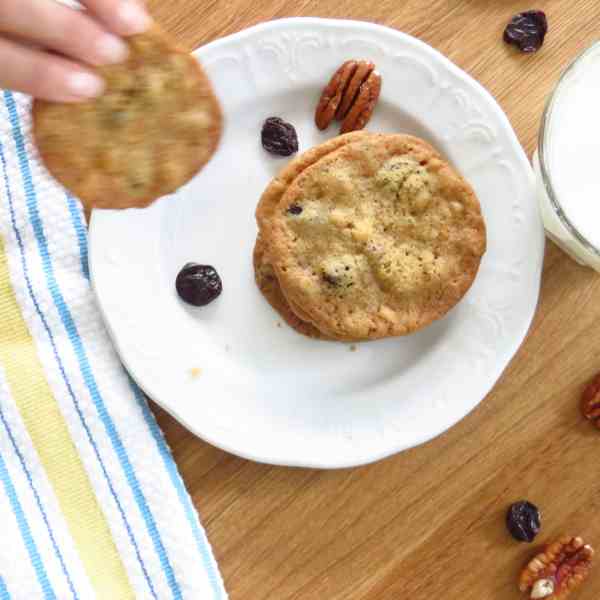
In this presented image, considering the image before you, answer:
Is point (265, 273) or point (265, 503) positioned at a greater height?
point (265, 273)

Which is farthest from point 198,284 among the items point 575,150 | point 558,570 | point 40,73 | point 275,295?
point 558,570

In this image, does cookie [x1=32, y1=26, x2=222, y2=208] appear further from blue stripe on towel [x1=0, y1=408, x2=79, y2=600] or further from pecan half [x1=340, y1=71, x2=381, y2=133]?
blue stripe on towel [x1=0, y1=408, x2=79, y2=600]

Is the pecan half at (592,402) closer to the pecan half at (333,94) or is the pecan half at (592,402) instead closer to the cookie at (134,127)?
the pecan half at (333,94)

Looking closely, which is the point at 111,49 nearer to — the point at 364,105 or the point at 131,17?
the point at 131,17

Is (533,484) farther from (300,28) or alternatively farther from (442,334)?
(300,28)

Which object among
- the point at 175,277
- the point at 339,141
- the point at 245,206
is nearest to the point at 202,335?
the point at 175,277

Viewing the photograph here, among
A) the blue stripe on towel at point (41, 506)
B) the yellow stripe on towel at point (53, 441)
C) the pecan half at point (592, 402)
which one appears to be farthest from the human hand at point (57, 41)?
the pecan half at point (592, 402)

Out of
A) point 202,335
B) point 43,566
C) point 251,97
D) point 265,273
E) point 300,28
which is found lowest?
point 43,566
